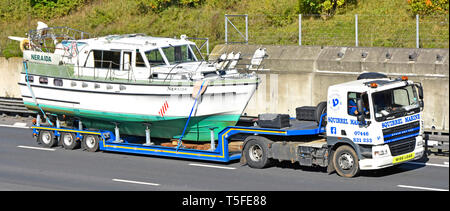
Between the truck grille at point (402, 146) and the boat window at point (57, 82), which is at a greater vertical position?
the boat window at point (57, 82)

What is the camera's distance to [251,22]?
31.0 metres

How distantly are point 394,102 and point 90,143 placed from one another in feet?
32.6

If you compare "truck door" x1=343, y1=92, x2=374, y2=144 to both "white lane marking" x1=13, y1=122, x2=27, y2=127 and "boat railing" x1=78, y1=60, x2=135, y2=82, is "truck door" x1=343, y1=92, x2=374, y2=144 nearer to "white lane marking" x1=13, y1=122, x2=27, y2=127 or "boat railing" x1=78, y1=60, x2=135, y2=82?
"boat railing" x1=78, y1=60, x2=135, y2=82

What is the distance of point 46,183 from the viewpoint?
18484 mm

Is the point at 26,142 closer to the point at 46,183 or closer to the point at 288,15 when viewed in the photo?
the point at 46,183

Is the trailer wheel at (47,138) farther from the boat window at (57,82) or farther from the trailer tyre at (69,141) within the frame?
the boat window at (57,82)

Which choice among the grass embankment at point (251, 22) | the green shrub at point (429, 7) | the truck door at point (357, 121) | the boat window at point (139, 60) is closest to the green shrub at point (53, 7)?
the grass embankment at point (251, 22)

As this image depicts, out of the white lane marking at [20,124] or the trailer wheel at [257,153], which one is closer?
the trailer wheel at [257,153]

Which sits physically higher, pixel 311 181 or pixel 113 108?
pixel 113 108

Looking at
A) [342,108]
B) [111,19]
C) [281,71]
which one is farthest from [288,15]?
[342,108]

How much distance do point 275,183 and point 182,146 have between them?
4569 mm

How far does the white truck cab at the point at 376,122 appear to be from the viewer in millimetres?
17000

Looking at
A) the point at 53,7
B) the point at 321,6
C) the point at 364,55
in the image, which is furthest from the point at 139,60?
the point at 53,7

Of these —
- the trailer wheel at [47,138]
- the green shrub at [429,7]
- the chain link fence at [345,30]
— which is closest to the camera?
the trailer wheel at [47,138]
